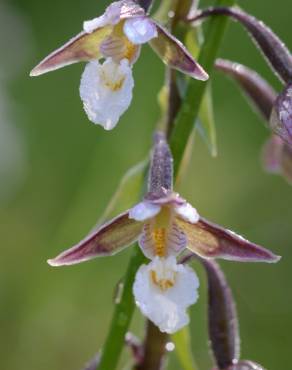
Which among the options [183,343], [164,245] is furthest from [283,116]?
[183,343]

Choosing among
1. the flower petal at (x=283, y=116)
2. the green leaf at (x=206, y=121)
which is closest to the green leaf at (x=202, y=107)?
the green leaf at (x=206, y=121)

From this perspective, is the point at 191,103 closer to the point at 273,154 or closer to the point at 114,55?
the point at 114,55

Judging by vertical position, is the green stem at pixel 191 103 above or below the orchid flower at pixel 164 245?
above

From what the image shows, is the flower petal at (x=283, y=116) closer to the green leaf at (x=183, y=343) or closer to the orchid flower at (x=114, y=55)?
the orchid flower at (x=114, y=55)

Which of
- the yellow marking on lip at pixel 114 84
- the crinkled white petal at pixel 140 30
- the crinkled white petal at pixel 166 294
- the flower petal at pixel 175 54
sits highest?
the crinkled white petal at pixel 140 30

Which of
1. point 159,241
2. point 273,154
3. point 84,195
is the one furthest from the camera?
point 84,195

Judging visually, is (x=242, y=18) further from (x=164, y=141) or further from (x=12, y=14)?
(x=12, y=14)
